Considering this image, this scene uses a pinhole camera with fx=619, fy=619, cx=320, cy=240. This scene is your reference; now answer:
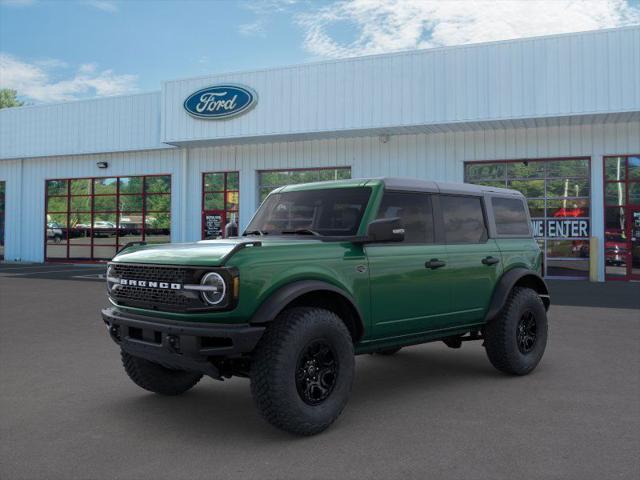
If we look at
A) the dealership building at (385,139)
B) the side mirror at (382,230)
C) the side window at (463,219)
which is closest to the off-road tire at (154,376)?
the side mirror at (382,230)

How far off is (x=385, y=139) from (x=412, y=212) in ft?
49.6

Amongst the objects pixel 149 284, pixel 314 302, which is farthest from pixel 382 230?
pixel 149 284

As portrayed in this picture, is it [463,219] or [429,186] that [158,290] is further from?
[463,219]

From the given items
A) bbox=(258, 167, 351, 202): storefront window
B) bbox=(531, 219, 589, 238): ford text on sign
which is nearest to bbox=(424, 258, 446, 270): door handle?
bbox=(531, 219, 589, 238): ford text on sign

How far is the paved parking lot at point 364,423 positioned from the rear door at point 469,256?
76 cm

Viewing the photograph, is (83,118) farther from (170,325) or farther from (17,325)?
(170,325)

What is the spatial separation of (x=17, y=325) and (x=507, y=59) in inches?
553

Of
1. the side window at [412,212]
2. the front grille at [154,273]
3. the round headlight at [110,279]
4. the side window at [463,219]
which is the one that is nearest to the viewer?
the front grille at [154,273]

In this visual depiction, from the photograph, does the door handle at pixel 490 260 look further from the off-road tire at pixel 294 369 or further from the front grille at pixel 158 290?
the front grille at pixel 158 290

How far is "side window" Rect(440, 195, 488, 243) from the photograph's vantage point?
577cm

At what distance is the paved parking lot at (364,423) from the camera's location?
12.4 ft

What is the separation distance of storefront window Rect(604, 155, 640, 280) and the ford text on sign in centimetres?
62

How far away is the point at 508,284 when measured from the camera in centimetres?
607

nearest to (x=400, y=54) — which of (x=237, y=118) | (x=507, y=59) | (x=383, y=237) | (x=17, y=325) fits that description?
(x=507, y=59)
